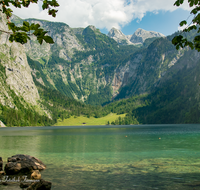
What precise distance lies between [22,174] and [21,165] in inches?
72.4

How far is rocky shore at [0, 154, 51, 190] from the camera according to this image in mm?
26045

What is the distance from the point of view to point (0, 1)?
36.3 ft

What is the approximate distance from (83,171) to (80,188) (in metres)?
9.97

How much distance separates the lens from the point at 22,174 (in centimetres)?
3444

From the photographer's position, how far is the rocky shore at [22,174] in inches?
1025

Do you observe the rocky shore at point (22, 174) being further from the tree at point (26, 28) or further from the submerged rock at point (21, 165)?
the tree at point (26, 28)

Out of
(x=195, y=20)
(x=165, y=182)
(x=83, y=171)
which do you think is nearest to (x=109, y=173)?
(x=83, y=171)

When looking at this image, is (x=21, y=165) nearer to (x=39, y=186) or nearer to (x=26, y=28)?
(x=39, y=186)

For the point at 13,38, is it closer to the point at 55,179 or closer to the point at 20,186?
the point at 20,186

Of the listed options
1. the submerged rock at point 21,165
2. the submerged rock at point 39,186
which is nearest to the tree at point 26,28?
the submerged rock at point 39,186

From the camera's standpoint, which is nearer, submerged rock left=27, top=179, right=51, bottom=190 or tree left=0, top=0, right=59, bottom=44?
tree left=0, top=0, right=59, bottom=44

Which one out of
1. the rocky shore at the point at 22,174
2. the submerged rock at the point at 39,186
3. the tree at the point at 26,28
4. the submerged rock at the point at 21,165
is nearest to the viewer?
the tree at the point at 26,28

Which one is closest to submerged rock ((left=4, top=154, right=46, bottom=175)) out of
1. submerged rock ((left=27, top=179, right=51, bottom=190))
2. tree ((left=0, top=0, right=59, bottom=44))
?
submerged rock ((left=27, top=179, right=51, bottom=190))

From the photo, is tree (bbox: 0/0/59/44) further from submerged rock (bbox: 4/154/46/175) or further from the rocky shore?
submerged rock (bbox: 4/154/46/175)
